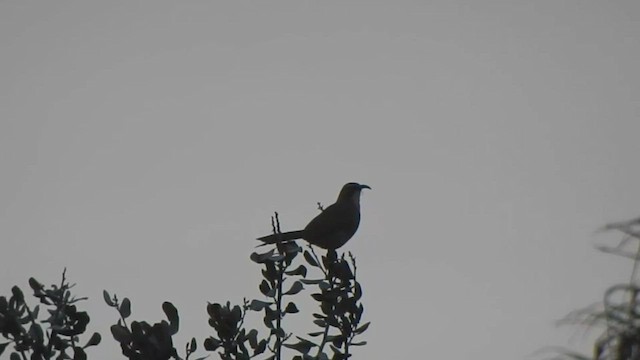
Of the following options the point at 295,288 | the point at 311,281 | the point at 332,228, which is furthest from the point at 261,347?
the point at 332,228

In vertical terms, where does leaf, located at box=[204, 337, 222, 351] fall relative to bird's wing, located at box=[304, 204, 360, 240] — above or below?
below

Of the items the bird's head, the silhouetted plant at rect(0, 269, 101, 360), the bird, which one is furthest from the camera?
the bird's head

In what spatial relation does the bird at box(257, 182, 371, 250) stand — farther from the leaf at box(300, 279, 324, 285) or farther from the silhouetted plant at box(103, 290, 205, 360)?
the silhouetted plant at box(103, 290, 205, 360)

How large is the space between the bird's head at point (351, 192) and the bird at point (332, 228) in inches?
4.9

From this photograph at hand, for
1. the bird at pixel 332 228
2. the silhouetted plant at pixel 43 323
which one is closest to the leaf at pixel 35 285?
the silhouetted plant at pixel 43 323

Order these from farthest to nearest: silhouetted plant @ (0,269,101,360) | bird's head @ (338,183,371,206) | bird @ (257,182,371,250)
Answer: bird's head @ (338,183,371,206) < bird @ (257,182,371,250) < silhouetted plant @ (0,269,101,360)

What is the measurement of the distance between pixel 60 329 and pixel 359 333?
1.43 meters

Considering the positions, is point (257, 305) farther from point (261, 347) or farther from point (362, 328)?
point (362, 328)

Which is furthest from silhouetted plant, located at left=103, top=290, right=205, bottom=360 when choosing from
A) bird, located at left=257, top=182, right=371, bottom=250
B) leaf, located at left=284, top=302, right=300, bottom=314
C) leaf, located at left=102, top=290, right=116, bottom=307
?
bird, located at left=257, top=182, right=371, bottom=250

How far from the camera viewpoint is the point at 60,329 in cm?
377

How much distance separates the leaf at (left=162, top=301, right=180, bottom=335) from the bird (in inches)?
167

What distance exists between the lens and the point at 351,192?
942 centimetres

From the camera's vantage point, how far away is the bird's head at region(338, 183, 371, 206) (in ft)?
30.6

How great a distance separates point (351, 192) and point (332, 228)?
1.06 meters
